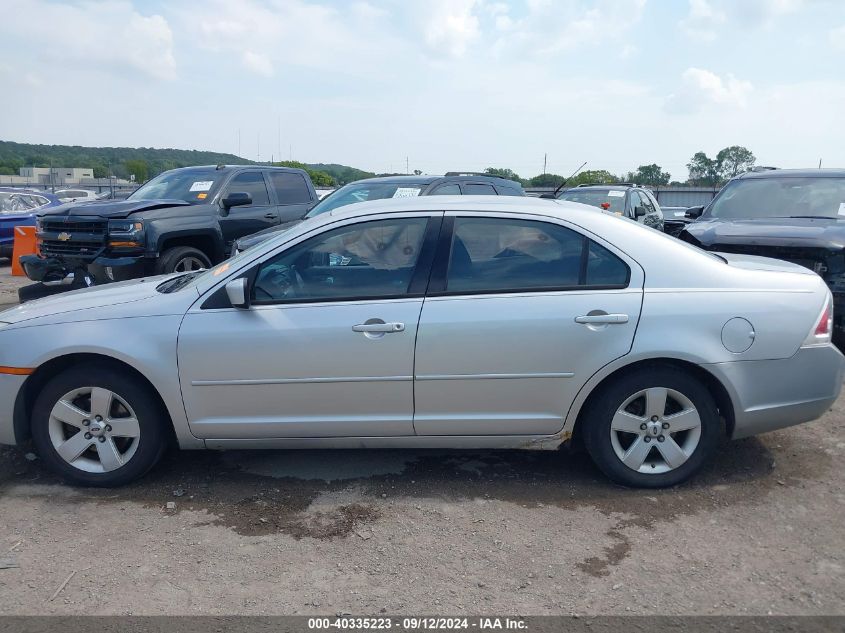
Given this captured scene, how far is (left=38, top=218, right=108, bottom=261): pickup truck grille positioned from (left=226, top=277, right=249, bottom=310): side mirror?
5172 mm

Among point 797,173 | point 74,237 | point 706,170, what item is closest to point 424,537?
point 74,237

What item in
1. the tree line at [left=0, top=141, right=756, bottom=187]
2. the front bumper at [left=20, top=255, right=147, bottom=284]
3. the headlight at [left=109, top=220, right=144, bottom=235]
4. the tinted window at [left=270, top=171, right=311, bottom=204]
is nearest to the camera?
the front bumper at [left=20, top=255, right=147, bottom=284]

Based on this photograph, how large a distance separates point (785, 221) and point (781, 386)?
4099 millimetres

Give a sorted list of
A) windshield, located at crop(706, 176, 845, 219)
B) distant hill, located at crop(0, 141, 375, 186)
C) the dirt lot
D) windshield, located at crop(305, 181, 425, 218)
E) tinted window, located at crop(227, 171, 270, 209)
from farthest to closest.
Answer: distant hill, located at crop(0, 141, 375, 186) → tinted window, located at crop(227, 171, 270, 209) → windshield, located at crop(305, 181, 425, 218) → windshield, located at crop(706, 176, 845, 219) → the dirt lot

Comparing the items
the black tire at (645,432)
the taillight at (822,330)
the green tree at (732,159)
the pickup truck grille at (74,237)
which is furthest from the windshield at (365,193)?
the green tree at (732,159)

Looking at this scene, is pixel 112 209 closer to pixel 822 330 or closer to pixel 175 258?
pixel 175 258

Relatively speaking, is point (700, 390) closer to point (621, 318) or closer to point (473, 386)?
point (621, 318)

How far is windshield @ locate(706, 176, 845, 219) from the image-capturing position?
25.2 feet

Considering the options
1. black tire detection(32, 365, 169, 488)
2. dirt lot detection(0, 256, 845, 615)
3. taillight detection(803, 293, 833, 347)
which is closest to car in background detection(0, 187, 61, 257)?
dirt lot detection(0, 256, 845, 615)

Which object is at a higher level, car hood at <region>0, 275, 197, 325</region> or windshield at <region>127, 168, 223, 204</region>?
windshield at <region>127, 168, 223, 204</region>

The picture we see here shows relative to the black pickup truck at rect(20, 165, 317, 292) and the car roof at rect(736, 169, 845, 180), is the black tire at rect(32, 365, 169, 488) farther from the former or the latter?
the car roof at rect(736, 169, 845, 180)

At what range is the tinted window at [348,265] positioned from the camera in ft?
13.1

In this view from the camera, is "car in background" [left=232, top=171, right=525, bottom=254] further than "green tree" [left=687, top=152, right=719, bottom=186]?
No

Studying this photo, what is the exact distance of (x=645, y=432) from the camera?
13.0 feet
